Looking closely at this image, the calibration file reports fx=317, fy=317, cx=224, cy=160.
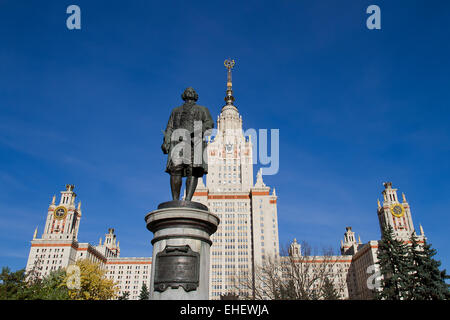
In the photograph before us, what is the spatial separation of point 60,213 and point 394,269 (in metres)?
121

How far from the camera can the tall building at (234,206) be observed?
108 meters

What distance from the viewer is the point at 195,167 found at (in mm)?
9297

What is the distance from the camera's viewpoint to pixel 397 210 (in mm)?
111188

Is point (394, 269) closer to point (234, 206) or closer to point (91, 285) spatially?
point (91, 285)

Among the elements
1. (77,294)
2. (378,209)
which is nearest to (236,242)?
(378,209)

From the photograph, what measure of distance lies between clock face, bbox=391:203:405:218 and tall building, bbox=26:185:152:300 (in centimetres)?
9458

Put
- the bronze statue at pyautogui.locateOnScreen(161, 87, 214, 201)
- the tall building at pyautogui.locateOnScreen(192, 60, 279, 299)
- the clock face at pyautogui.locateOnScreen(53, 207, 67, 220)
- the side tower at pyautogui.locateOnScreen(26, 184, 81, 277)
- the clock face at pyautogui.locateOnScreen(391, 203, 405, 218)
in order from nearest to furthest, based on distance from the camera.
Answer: the bronze statue at pyautogui.locateOnScreen(161, 87, 214, 201)
the tall building at pyautogui.locateOnScreen(192, 60, 279, 299)
the clock face at pyautogui.locateOnScreen(391, 203, 405, 218)
the side tower at pyautogui.locateOnScreen(26, 184, 81, 277)
the clock face at pyautogui.locateOnScreen(53, 207, 67, 220)

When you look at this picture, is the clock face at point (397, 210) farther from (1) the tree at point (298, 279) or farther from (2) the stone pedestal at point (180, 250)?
(2) the stone pedestal at point (180, 250)

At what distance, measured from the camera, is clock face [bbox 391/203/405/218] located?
110438 millimetres

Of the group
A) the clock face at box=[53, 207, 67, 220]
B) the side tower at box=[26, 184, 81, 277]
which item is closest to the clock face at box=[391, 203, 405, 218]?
the side tower at box=[26, 184, 81, 277]

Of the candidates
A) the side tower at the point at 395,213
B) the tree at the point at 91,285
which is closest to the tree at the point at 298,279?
the tree at the point at 91,285

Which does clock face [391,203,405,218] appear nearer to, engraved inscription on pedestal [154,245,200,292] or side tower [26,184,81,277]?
side tower [26,184,81,277]

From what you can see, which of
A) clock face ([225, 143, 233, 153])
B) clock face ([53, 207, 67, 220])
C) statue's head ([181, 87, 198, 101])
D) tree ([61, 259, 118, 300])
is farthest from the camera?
clock face ([225, 143, 233, 153])

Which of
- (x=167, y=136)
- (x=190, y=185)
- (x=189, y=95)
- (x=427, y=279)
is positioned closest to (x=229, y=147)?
(x=427, y=279)
